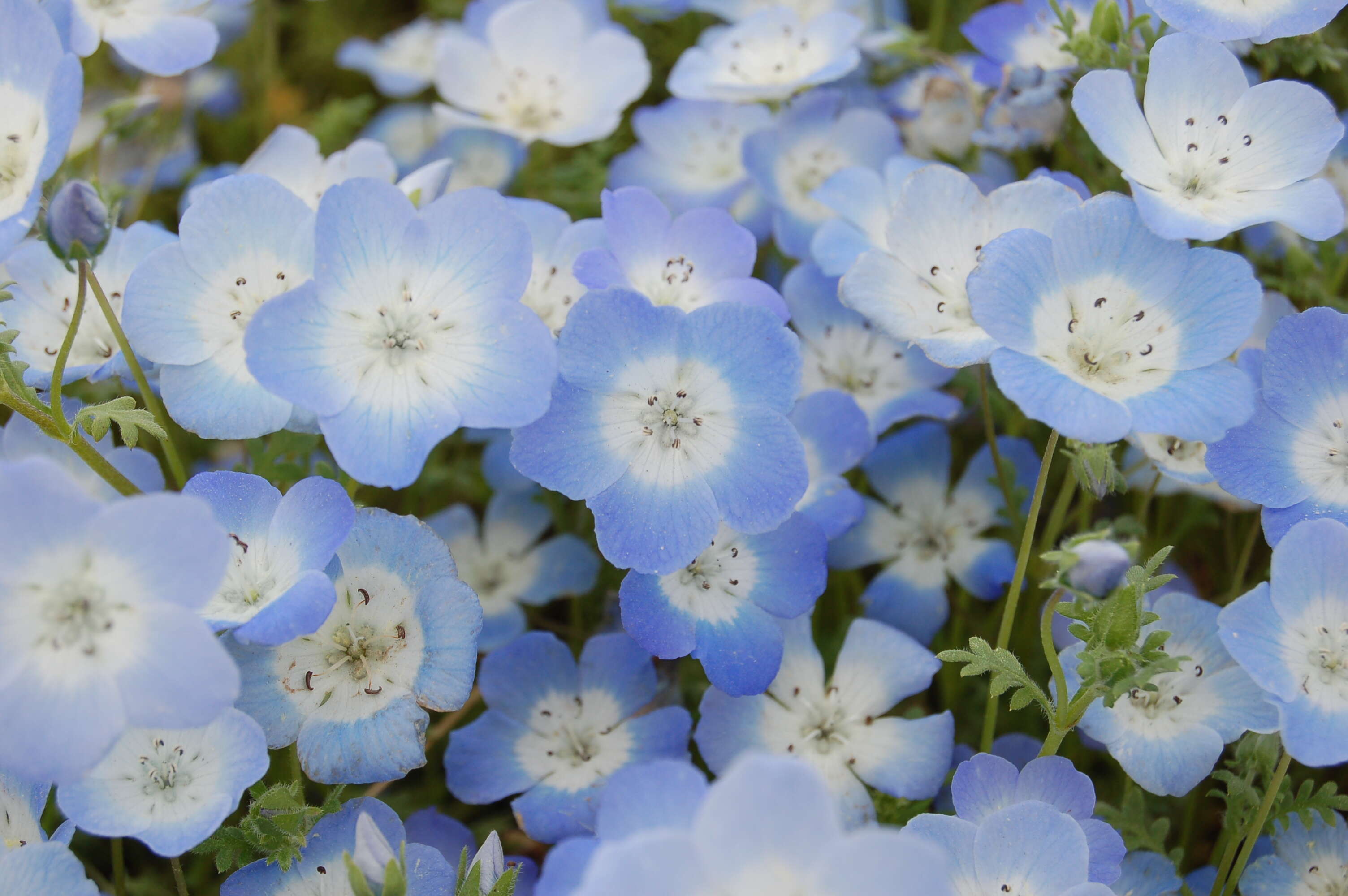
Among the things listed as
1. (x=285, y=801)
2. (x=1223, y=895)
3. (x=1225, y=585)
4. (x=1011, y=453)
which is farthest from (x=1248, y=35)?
(x=285, y=801)

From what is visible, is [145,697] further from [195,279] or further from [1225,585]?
[1225,585]

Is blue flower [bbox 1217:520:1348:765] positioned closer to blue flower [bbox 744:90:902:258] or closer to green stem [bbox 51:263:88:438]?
blue flower [bbox 744:90:902:258]

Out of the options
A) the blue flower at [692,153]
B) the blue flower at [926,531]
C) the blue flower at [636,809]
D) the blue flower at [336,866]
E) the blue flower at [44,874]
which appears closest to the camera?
the blue flower at [636,809]

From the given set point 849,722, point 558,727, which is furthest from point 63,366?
point 849,722

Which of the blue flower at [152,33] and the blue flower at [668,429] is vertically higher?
the blue flower at [152,33]

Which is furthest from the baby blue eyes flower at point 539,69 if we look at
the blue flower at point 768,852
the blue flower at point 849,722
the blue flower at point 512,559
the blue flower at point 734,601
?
the blue flower at point 768,852

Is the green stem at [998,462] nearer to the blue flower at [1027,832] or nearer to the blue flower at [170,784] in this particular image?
the blue flower at [1027,832]

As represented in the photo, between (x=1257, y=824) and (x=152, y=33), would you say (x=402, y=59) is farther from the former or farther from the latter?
(x=1257, y=824)
